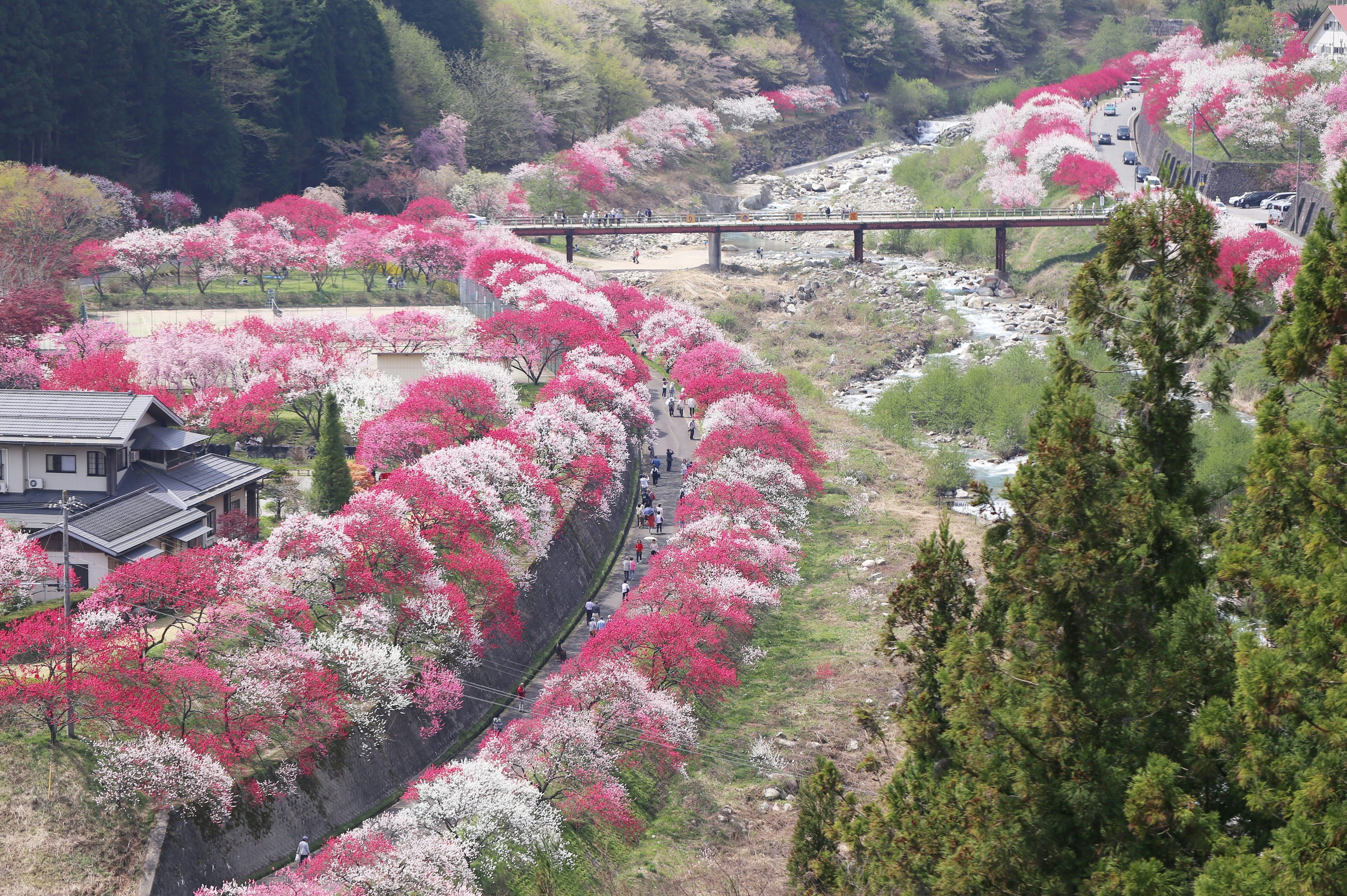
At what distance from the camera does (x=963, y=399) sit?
190 ft

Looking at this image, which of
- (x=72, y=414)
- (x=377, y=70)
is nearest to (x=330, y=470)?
(x=72, y=414)

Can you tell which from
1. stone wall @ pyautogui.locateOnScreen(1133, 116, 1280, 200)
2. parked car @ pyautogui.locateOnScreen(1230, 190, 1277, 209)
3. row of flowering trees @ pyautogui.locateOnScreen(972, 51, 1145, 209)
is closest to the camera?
parked car @ pyautogui.locateOnScreen(1230, 190, 1277, 209)

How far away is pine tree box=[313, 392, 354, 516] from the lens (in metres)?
37.2

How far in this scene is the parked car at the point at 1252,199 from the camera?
79500mm

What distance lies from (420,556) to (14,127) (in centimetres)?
4481

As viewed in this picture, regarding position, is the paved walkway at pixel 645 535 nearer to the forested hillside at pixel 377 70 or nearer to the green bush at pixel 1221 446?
the green bush at pixel 1221 446

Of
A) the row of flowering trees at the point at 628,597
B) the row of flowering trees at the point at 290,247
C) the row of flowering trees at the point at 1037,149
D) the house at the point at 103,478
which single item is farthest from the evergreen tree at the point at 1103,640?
the row of flowering trees at the point at 1037,149

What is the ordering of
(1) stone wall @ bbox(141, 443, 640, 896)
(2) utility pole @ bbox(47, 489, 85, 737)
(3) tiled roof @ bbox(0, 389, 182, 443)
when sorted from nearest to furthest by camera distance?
(1) stone wall @ bbox(141, 443, 640, 896) → (2) utility pole @ bbox(47, 489, 85, 737) → (3) tiled roof @ bbox(0, 389, 182, 443)

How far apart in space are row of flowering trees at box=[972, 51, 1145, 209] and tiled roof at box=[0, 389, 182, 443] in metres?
71.9

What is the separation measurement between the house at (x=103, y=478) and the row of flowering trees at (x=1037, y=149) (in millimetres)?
71129

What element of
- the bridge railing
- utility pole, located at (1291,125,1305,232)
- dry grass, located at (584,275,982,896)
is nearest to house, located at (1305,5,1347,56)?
utility pole, located at (1291,125,1305,232)

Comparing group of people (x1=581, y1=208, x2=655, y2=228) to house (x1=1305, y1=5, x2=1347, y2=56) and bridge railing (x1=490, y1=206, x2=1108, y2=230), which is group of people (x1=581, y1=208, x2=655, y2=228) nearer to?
bridge railing (x1=490, y1=206, x2=1108, y2=230)

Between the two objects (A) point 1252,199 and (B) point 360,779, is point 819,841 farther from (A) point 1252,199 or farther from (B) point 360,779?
(A) point 1252,199

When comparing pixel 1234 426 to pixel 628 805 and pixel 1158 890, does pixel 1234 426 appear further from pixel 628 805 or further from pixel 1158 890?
pixel 1158 890
